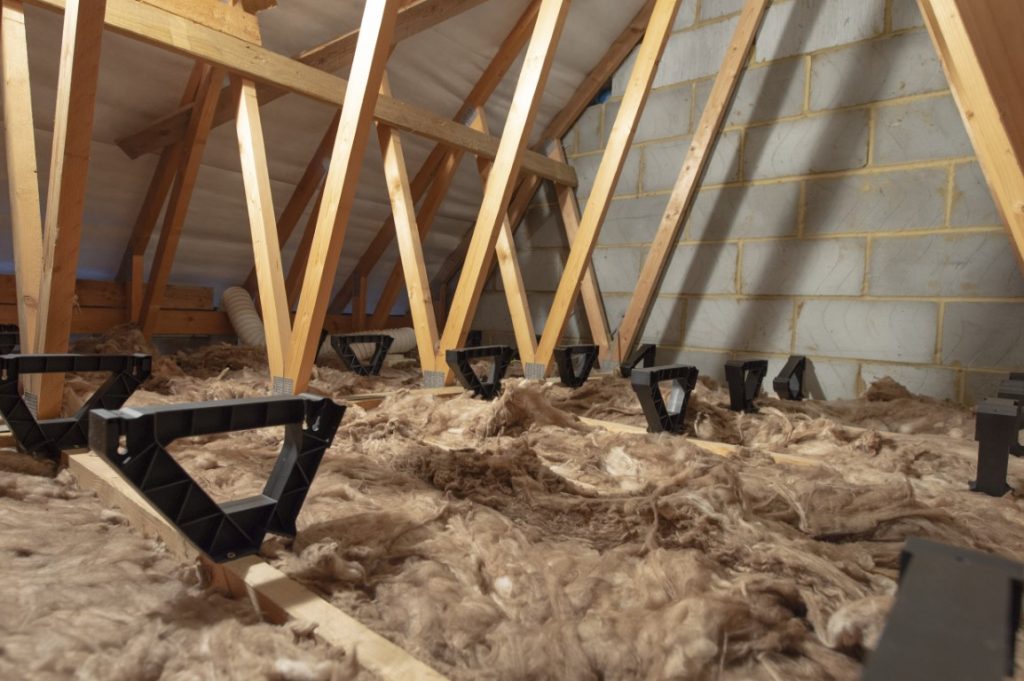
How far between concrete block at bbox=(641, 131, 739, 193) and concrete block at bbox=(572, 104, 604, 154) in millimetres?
396

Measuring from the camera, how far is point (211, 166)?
3.29m

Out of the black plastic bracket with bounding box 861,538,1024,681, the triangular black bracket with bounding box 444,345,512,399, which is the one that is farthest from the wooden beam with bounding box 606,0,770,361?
the black plastic bracket with bounding box 861,538,1024,681

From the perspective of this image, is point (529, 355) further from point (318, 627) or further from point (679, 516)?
point (318, 627)

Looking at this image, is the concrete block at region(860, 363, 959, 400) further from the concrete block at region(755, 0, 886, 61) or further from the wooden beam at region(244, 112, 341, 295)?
the wooden beam at region(244, 112, 341, 295)

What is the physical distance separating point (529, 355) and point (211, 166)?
6.55 ft

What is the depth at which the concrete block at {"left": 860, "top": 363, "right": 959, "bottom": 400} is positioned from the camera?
2.89 meters

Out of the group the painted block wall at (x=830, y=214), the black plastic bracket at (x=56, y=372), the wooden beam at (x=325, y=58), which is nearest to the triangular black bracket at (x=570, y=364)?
the painted block wall at (x=830, y=214)

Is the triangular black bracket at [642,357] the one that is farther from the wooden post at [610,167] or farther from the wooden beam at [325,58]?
the wooden beam at [325,58]

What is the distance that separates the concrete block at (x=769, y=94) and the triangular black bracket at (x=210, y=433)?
3.24 meters

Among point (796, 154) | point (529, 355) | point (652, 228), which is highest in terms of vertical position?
point (796, 154)

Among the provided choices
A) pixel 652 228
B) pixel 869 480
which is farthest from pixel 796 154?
pixel 869 480

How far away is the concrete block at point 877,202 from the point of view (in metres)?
2.92

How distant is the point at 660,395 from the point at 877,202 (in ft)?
6.42

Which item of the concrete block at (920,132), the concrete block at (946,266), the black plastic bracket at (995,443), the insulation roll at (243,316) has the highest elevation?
the concrete block at (920,132)
